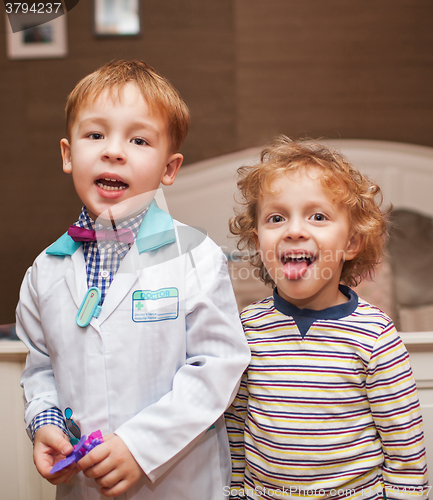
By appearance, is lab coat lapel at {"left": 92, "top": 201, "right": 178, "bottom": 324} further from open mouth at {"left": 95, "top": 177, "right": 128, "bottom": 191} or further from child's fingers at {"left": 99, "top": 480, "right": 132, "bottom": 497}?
child's fingers at {"left": 99, "top": 480, "right": 132, "bottom": 497}

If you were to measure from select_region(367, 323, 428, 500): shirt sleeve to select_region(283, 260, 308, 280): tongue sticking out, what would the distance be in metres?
0.18

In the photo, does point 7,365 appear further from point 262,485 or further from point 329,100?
point 329,100

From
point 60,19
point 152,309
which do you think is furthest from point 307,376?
point 60,19

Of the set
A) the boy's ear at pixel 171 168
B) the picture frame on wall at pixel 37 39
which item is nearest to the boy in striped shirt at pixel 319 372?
the boy's ear at pixel 171 168

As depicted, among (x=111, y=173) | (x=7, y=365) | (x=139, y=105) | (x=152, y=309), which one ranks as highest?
(x=139, y=105)

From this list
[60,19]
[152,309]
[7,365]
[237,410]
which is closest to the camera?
[152,309]

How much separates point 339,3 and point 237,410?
1.24 m

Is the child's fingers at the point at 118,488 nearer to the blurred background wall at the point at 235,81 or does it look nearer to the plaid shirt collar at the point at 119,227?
the plaid shirt collar at the point at 119,227

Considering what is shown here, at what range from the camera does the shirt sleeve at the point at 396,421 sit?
0.72 m

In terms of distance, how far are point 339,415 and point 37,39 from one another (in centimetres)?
138

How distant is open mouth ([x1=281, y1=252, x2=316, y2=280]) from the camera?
0.77 metres

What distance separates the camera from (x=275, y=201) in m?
0.80

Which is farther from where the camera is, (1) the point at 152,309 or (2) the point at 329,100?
(2) the point at 329,100

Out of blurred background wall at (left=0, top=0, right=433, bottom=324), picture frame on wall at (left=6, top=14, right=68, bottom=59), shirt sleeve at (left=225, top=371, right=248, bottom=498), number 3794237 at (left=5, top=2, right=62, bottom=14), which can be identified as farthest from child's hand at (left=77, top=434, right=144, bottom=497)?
number 3794237 at (left=5, top=2, right=62, bottom=14)
